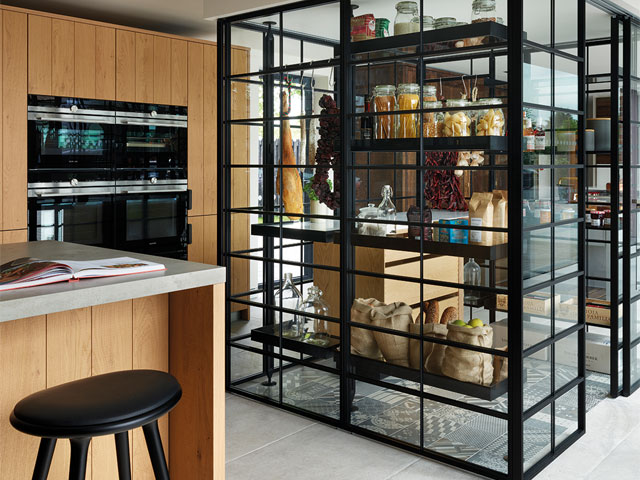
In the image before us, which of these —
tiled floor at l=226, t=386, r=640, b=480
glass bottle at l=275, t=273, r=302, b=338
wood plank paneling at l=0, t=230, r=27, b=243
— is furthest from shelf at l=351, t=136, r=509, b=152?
wood plank paneling at l=0, t=230, r=27, b=243

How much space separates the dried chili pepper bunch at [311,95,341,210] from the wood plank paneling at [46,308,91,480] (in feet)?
4.83

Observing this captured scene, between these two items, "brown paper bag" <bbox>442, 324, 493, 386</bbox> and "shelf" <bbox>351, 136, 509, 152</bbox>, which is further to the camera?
"brown paper bag" <bbox>442, 324, 493, 386</bbox>

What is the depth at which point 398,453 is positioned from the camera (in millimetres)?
2990

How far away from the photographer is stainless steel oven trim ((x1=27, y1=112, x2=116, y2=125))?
385cm

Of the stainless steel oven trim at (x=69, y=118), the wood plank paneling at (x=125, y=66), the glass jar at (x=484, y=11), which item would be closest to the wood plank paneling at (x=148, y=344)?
the glass jar at (x=484, y=11)

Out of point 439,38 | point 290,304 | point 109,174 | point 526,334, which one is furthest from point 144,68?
point 526,334

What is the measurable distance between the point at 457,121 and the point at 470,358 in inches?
39.3

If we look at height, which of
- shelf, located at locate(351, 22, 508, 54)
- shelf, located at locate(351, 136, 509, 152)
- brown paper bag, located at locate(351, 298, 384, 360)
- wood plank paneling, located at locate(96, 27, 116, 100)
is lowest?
brown paper bag, located at locate(351, 298, 384, 360)

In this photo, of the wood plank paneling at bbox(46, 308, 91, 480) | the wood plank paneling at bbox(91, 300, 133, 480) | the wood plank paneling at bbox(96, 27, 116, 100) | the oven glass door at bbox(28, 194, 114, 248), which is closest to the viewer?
the wood plank paneling at bbox(46, 308, 91, 480)

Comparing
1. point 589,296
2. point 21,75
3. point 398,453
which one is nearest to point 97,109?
point 21,75

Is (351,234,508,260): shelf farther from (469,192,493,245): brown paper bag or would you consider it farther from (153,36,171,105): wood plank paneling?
(153,36,171,105): wood plank paneling

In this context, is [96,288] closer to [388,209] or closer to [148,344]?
[148,344]

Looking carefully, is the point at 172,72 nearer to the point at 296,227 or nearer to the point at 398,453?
the point at 296,227

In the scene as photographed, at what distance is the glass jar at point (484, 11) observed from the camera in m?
2.62
